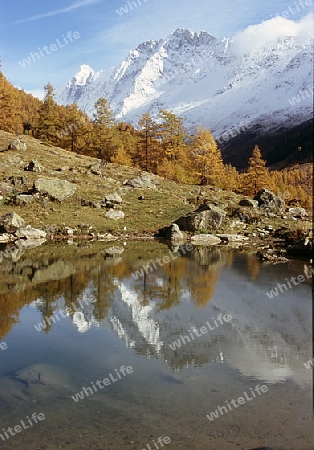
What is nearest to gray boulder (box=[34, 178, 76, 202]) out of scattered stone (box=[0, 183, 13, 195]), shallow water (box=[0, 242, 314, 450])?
scattered stone (box=[0, 183, 13, 195])

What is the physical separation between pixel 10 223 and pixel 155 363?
98.8 feet

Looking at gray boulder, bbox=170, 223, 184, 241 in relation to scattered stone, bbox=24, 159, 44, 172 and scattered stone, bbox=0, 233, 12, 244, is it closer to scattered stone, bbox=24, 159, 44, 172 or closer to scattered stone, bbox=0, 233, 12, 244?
scattered stone, bbox=0, 233, 12, 244

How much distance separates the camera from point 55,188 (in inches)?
1841

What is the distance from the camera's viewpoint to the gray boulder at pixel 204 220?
4306cm

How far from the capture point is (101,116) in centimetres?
7706

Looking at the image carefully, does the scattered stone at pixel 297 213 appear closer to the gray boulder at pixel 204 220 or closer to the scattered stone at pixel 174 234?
the gray boulder at pixel 204 220

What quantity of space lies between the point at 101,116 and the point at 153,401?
7282 cm

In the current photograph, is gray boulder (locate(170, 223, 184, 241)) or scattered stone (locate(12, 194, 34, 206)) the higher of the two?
scattered stone (locate(12, 194, 34, 206))

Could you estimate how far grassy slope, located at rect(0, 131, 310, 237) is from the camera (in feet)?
140

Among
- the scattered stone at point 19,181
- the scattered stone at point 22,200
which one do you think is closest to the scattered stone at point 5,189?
the scattered stone at point 19,181

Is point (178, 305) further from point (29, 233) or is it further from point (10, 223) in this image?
point (10, 223)

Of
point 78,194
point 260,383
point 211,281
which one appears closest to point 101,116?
point 78,194

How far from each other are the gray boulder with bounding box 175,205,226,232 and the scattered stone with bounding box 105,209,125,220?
635cm

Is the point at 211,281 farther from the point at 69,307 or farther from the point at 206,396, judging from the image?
the point at 206,396
